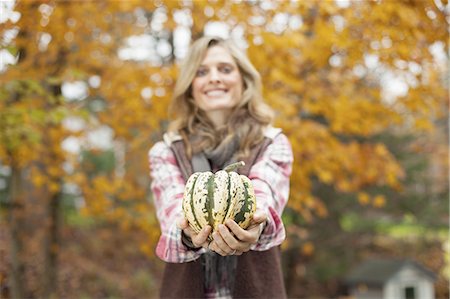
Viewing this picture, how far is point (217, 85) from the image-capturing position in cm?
243

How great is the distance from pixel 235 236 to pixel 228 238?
48 millimetres

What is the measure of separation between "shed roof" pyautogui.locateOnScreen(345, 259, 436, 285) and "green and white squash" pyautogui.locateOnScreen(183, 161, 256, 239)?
23.6ft

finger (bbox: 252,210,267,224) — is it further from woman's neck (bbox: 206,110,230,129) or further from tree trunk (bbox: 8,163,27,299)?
tree trunk (bbox: 8,163,27,299)

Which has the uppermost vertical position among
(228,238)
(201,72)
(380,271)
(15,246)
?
(201,72)

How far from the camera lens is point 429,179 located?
1134 centimetres

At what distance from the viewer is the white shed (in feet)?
27.0

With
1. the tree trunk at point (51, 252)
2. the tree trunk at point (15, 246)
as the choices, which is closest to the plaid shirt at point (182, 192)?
the tree trunk at point (15, 246)

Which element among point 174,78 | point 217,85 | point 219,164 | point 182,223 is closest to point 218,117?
point 217,85

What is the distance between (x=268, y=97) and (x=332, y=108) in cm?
68

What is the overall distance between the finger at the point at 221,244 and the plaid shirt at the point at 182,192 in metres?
0.19

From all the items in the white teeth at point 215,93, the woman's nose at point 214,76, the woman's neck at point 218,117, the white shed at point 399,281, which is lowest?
the white shed at point 399,281

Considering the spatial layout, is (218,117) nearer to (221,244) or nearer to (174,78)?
(221,244)

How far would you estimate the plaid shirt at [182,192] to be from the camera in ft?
6.39

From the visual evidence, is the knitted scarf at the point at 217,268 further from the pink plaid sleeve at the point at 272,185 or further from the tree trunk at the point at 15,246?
the tree trunk at the point at 15,246
